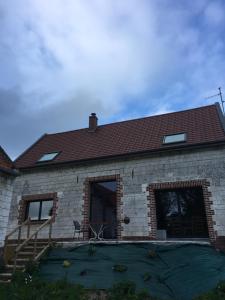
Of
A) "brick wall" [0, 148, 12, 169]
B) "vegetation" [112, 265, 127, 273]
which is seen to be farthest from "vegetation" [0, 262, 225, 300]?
"brick wall" [0, 148, 12, 169]

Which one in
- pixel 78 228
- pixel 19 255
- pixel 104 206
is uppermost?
pixel 104 206

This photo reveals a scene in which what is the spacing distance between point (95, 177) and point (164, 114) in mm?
5933

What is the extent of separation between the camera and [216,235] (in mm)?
10000

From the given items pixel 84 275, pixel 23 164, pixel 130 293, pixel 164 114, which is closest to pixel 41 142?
pixel 23 164

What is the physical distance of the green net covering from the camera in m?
7.12

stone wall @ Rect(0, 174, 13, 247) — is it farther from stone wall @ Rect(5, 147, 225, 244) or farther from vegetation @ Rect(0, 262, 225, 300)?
stone wall @ Rect(5, 147, 225, 244)

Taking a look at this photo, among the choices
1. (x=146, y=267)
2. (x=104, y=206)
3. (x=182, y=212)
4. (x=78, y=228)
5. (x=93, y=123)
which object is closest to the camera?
(x=146, y=267)

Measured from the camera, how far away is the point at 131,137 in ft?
46.4

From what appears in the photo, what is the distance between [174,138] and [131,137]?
2.37 m

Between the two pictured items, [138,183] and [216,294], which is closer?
[216,294]

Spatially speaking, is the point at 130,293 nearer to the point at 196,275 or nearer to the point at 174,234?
the point at 196,275

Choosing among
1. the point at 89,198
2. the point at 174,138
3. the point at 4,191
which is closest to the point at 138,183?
the point at 89,198

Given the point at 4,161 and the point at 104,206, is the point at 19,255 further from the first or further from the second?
the point at 104,206

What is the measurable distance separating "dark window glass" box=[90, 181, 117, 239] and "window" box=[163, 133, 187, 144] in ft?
9.68
